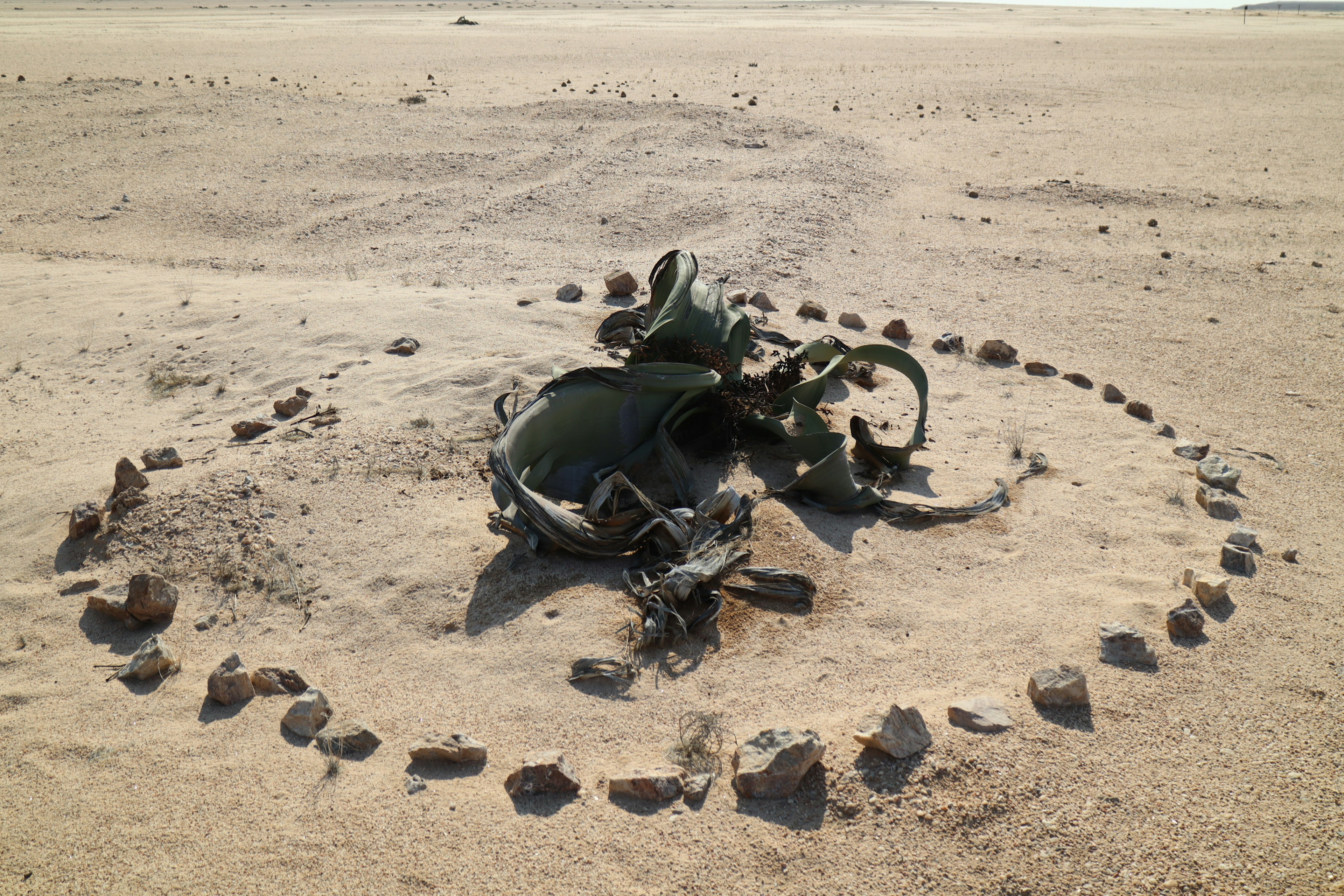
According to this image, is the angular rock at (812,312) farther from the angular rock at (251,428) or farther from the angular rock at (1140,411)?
the angular rock at (251,428)

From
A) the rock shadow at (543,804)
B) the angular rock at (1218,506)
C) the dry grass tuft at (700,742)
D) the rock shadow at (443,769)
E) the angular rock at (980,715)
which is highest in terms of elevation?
the angular rock at (1218,506)

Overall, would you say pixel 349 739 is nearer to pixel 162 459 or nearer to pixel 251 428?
pixel 162 459

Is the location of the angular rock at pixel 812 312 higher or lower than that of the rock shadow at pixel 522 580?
higher

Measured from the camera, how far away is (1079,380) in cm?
564

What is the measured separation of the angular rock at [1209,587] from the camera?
341 centimetres

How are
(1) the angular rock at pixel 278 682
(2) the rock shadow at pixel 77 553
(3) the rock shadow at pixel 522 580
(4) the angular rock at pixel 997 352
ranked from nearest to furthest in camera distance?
(1) the angular rock at pixel 278 682 < (3) the rock shadow at pixel 522 580 < (2) the rock shadow at pixel 77 553 < (4) the angular rock at pixel 997 352

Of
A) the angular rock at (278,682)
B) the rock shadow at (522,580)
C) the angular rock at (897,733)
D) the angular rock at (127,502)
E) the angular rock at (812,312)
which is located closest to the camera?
the angular rock at (897,733)

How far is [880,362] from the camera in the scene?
4.61 m

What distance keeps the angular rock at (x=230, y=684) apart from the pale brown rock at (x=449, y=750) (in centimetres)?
66

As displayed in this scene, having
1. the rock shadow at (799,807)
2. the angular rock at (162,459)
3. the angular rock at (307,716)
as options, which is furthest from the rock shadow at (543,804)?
the angular rock at (162,459)

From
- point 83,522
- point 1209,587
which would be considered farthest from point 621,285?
point 1209,587

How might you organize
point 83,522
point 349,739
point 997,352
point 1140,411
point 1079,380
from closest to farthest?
1. point 349,739
2. point 83,522
3. point 1140,411
4. point 1079,380
5. point 997,352

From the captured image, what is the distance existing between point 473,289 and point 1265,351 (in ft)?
18.7

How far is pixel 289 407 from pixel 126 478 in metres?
0.96
